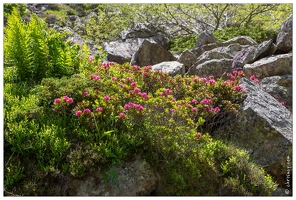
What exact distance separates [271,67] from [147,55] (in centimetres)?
394

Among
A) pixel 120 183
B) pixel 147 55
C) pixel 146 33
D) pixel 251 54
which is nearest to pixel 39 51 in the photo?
pixel 120 183

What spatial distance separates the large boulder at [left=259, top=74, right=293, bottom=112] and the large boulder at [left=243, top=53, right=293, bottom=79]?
376 millimetres

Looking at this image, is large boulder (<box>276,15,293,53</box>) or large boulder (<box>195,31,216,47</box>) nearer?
large boulder (<box>276,15,293,53</box>)

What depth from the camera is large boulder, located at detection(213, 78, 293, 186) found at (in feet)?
19.4

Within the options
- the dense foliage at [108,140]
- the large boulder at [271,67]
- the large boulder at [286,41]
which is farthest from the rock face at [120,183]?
the large boulder at [286,41]

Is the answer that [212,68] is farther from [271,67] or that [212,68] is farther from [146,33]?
[146,33]

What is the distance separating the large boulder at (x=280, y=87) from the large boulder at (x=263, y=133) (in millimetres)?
2048

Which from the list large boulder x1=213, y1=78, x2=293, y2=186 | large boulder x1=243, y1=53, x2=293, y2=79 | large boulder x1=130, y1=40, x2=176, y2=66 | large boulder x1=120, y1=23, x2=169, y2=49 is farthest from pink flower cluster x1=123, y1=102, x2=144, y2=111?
large boulder x1=120, y1=23, x2=169, y2=49

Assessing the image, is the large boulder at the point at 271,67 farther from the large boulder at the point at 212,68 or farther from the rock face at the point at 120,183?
the rock face at the point at 120,183

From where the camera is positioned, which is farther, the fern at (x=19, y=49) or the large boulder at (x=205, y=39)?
the large boulder at (x=205, y=39)

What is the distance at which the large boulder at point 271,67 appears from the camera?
9.08 metres

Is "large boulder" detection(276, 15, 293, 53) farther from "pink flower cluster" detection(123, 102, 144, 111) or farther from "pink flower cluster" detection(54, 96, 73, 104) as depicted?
"pink flower cluster" detection(54, 96, 73, 104)

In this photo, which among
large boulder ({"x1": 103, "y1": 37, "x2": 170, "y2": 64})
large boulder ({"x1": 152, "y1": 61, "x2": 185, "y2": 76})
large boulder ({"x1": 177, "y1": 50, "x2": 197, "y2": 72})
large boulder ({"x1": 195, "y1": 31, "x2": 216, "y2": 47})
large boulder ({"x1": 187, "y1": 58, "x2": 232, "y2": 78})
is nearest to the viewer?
large boulder ({"x1": 152, "y1": 61, "x2": 185, "y2": 76})

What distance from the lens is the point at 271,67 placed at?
920 cm
